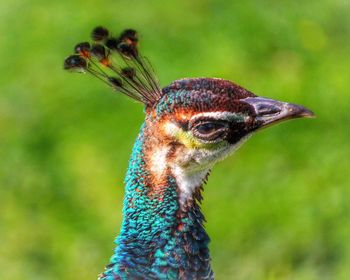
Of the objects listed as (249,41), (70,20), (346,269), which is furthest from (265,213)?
(70,20)

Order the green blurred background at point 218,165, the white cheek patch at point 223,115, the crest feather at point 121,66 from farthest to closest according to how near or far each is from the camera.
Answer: the green blurred background at point 218,165
the crest feather at point 121,66
the white cheek patch at point 223,115

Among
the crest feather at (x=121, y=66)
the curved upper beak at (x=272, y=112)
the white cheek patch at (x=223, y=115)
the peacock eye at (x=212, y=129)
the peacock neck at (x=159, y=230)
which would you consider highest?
the crest feather at (x=121, y=66)

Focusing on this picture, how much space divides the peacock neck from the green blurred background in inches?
60.4

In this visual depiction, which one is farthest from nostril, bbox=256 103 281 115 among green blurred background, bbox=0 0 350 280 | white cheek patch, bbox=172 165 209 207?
green blurred background, bbox=0 0 350 280

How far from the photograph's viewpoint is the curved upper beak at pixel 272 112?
2943mm

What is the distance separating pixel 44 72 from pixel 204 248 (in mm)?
2892

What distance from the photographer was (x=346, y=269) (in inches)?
175

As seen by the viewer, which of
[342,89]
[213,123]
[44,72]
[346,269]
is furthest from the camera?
[44,72]

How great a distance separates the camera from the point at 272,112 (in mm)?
2955

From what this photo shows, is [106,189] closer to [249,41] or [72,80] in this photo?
[72,80]

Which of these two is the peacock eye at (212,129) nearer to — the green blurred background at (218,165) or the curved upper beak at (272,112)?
the curved upper beak at (272,112)

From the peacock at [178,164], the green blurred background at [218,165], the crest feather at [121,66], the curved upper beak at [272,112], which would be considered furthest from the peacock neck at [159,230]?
the green blurred background at [218,165]

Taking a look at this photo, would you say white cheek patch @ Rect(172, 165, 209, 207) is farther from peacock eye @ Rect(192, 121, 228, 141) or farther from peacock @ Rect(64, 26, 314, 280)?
peacock eye @ Rect(192, 121, 228, 141)

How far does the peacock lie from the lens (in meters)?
2.94
